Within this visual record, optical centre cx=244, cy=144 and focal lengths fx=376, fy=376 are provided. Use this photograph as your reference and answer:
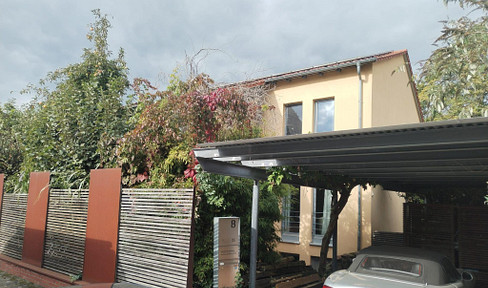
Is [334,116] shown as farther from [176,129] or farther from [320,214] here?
[176,129]

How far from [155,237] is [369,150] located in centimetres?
389

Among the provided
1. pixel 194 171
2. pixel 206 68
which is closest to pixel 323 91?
pixel 206 68

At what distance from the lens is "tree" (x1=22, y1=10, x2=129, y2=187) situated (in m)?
9.41

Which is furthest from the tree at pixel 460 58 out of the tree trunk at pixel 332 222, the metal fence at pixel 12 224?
the metal fence at pixel 12 224

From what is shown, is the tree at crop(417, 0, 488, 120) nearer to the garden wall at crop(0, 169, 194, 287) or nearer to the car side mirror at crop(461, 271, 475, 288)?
the car side mirror at crop(461, 271, 475, 288)

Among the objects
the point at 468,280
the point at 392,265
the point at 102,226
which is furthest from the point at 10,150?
the point at 468,280

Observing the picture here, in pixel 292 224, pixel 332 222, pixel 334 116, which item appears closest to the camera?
pixel 332 222

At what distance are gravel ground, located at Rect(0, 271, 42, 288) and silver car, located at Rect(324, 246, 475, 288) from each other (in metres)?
7.43

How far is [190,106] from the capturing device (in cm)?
842

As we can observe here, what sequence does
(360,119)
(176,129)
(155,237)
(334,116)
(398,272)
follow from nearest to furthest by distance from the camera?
(398,272), (155,237), (176,129), (360,119), (334,116)

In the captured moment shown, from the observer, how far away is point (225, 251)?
641cm

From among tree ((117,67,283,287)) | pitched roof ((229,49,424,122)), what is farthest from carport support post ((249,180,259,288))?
pitched roof ((229,49,424,122))

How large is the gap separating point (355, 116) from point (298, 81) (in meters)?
2.49

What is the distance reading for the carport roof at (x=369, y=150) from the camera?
401 centimetres
